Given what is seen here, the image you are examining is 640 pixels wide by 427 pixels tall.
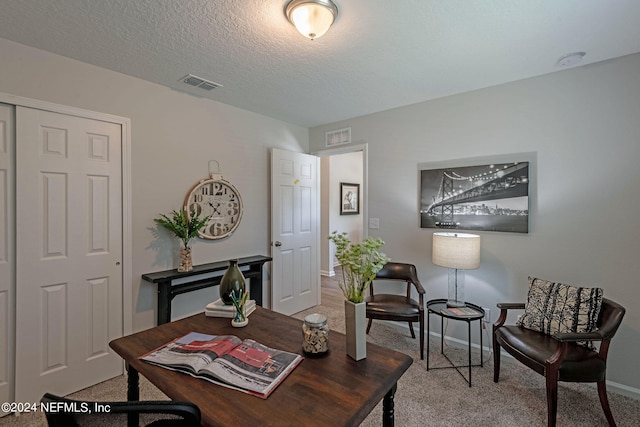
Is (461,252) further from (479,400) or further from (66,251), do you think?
(66,251)

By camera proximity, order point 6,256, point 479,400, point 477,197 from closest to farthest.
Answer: point 6,256 < point 479,400 < point 477,197

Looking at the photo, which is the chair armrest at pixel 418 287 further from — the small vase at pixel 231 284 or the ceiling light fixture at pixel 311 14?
the ceiling light fixture at pixel 311 14

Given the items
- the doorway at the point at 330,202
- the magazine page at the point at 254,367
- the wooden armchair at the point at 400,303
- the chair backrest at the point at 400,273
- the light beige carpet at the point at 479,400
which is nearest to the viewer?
the magazine page at the point at 254,367

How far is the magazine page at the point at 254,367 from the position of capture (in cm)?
108

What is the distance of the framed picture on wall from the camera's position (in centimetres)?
614

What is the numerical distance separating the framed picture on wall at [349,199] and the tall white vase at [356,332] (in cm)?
484

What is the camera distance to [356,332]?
127 centimetres

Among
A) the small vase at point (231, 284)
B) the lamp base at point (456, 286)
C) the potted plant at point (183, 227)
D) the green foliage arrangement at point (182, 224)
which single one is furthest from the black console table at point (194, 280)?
the lamp base at point (456, 286)

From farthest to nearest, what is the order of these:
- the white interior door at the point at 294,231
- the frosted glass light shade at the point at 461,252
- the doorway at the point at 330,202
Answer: the doorway at the point at 330,202 → the white interior door at the point at 294,231 → the frosted glass light shade at the point at 461,252

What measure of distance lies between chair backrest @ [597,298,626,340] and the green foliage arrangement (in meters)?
3.18

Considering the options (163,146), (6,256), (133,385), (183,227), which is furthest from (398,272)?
(6,256)

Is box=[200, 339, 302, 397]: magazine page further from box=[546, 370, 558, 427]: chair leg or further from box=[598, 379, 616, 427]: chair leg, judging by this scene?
box=[598, 379, 616, 427]: chair leg

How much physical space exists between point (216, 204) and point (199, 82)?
3.95ft

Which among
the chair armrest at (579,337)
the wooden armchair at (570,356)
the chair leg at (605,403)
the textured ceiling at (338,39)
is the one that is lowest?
the chair leg at (605,403)
